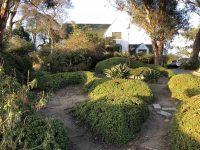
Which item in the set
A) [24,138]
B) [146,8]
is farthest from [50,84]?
[146,8]

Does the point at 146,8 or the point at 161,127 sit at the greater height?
the point at 146,8

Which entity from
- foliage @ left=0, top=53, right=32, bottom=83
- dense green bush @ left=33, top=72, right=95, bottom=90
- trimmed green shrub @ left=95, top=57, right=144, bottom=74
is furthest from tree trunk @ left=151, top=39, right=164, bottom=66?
foliage @ left=0, top=53, right=32, bottom=83

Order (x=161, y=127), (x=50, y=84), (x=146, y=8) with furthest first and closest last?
(x=146, y=8), (x=50, y=84), (x=161, y=127)

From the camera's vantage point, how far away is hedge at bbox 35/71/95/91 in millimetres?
11523

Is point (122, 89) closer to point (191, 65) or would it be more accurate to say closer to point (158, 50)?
point (158, 50)

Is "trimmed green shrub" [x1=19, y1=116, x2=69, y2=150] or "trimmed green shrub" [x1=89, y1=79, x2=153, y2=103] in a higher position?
"trimmed green shrub" [x1=89, y1=79, x2=153, y2=103]

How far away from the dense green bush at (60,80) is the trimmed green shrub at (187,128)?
5145 millimetres

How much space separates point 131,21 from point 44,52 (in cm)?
616

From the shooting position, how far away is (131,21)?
2319cm

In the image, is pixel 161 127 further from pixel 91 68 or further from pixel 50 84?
pixel 91 68

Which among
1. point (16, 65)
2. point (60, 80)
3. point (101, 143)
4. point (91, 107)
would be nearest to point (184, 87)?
point (91, 107)

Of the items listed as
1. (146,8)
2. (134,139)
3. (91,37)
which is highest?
(146,8)

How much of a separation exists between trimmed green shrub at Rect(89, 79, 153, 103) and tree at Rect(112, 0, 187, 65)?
11756 millimetres

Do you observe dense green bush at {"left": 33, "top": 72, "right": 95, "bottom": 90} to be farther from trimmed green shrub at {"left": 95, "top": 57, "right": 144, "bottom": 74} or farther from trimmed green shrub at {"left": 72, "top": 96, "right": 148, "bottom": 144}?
trimmed green shrub at {"left": 95, "top": 57, "right": 144, "bottom": 74}
